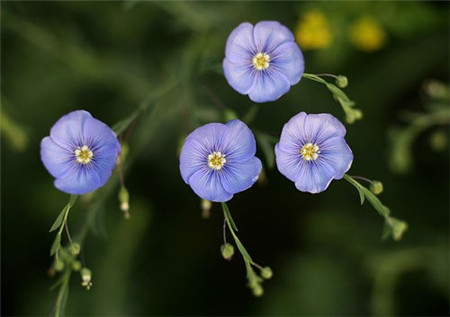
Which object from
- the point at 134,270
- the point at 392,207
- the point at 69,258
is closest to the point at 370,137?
the point at 392,207

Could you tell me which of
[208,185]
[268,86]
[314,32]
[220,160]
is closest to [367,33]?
[314,32]

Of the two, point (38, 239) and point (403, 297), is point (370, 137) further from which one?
point (38, 239)

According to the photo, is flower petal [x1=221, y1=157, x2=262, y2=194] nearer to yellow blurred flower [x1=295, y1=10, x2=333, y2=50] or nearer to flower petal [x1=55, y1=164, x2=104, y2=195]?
flower petal [x1=55, y1=164, x2=104, y2=195]

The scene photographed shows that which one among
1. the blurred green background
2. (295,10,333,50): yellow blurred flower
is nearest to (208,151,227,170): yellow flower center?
the blurred green background

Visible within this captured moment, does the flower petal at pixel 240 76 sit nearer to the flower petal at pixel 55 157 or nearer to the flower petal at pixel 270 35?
the flower petal at pixel 270 35

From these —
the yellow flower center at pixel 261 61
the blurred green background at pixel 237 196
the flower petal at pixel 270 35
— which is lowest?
the yellow flower center at pixel 261 61

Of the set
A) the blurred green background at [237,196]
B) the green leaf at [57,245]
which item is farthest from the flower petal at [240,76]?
the blurred green background at [237,196]
